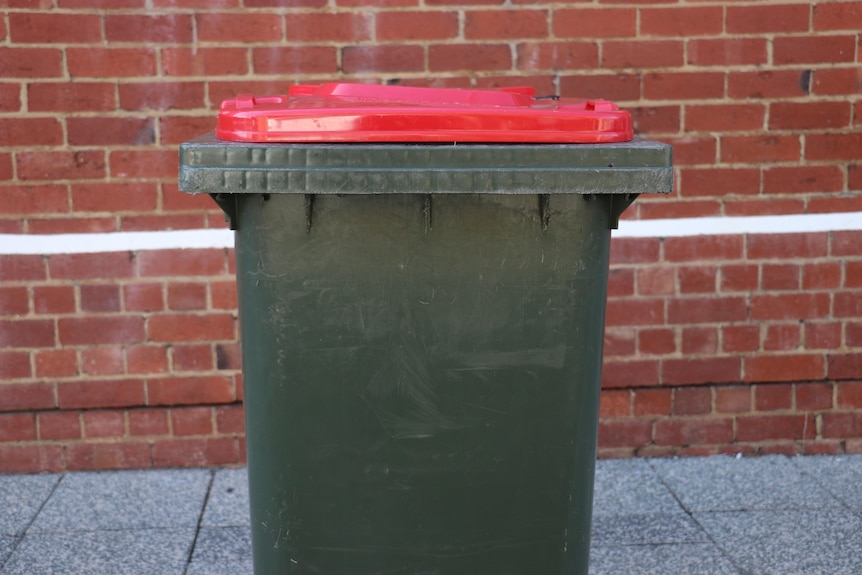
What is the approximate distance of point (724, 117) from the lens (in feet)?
13.5

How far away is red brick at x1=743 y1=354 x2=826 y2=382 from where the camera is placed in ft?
14.1

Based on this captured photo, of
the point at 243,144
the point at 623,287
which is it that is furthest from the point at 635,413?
the point at 243,144

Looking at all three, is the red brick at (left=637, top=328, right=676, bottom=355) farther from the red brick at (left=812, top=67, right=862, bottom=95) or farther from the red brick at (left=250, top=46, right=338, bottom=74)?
the red brick at (left=250, top=46, right=338, bottom=74)

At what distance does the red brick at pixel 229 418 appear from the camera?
4223mm

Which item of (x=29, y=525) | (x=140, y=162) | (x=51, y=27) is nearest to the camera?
(x=29, y=525)

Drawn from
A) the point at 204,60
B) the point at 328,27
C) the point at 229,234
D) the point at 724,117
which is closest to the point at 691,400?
the point at 724,117

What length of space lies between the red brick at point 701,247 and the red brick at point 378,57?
1290 millimetres

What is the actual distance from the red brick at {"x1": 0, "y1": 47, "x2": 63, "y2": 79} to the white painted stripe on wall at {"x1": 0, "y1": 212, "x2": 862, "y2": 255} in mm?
631

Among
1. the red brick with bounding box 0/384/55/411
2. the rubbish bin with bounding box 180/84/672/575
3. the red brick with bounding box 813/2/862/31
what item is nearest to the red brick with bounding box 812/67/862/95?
the red brick with bounding box 813/2/862/31

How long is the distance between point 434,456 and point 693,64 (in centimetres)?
227

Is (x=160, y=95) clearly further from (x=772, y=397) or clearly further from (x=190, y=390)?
(x=772, y=397)

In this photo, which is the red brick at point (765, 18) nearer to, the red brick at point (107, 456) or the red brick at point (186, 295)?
the red brick at point (186, 295)

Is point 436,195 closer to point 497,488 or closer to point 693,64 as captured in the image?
point 497,488

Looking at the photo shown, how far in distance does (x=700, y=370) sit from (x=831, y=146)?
1.07m
